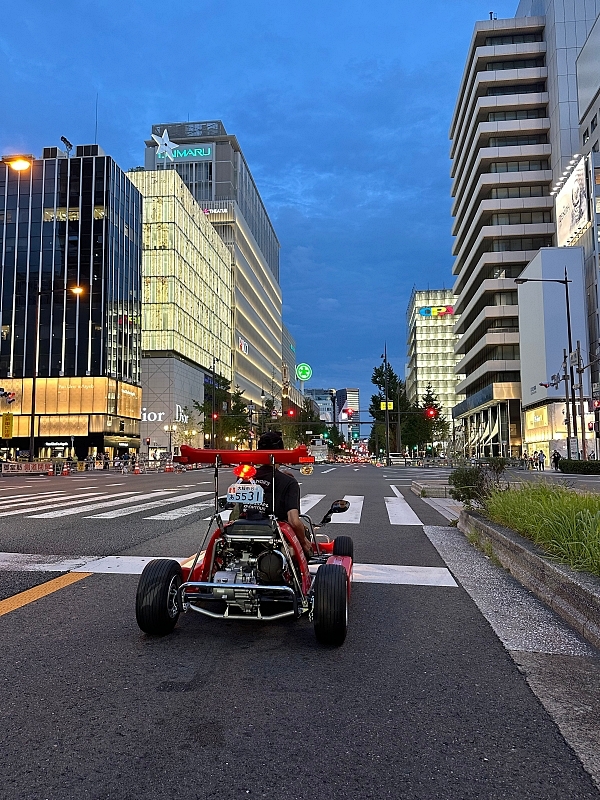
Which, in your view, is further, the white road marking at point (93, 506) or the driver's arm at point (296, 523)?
the white road marking at point (93, 506)

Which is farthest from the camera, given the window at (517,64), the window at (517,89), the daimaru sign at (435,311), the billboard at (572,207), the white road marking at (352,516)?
the daimaru sign at (435,311)

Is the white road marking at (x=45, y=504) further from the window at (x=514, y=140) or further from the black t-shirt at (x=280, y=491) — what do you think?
the window at (x=514, y=140)

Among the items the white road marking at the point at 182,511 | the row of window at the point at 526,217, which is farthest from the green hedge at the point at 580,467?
the row of window at the point at 526,217

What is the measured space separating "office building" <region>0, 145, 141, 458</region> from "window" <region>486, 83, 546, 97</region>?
148 feet

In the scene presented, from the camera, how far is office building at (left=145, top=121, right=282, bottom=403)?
99875 millimetres

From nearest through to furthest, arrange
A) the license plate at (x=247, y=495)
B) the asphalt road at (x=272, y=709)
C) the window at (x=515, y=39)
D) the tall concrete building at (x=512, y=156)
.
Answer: the asphalt road at (x=272, y=709), the license plate at (x=247, y=495), the tall concrete building at (x=512, y=156), the window at (x=515, y=39)

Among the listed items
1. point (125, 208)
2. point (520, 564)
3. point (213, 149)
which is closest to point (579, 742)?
point (520, 564)

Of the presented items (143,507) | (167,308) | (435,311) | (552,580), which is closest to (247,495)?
(552,580)

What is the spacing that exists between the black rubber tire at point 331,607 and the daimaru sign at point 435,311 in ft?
444

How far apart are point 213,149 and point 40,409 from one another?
200 ft

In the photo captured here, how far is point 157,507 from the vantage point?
1427cm

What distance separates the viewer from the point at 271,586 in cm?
400

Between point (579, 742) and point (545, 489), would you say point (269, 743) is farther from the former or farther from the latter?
point (545, 489)

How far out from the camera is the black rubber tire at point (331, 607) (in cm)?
400
